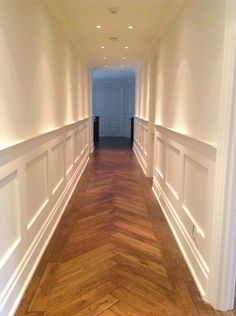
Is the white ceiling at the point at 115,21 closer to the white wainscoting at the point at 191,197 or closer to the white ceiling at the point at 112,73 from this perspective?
the white wainscoting at the point at 191,197

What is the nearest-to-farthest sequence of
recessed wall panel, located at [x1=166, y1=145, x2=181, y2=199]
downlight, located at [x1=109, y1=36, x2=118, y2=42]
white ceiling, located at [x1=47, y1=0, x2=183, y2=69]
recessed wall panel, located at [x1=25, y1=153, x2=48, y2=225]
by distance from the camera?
recessed wall panel, located at [x1=25, y1=153, x2=48, y2=225]
recessed wall panel, located at [x1=166, y1=145, x2=181, y2=199]
white ceiling, located at [x1=47, y1=0, x2=183, y2=69]
downlight, located at [x1=109, y1=36, x2=118, y2=42]

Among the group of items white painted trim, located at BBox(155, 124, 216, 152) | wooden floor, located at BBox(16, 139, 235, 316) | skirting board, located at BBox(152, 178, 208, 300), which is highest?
white painted trim, located at BBox(155, 124, 216, 152)

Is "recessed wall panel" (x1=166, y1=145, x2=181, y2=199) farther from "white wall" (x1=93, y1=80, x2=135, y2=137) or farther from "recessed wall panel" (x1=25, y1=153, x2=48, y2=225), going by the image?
"white wall" (x1=93, y1=80, x2=135, y2=137)

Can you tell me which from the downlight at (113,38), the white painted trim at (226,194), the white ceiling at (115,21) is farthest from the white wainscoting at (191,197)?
the downlight at (113,38)

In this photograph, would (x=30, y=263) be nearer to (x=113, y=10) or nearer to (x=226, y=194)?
(x=226, y=194)

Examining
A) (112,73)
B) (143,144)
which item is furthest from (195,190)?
(112,73)

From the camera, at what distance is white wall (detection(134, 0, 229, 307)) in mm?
1950

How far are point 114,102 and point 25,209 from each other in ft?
36.3

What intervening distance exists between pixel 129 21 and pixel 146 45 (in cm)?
151

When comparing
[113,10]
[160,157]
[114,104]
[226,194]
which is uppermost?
[113,10]

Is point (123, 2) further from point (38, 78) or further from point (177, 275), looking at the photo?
point (177, 275)

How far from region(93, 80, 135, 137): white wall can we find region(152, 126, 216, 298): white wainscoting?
30.9 ft

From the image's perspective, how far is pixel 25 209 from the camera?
2.16 meters

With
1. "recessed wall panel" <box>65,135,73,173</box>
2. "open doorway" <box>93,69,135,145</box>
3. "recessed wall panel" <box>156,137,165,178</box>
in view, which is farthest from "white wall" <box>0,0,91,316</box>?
"open doorway" <box>93,69,135,145</box>
